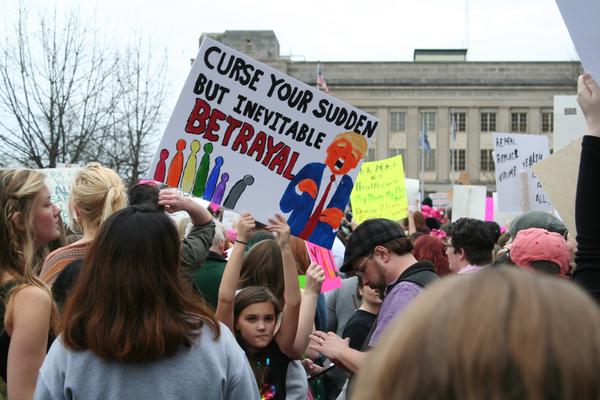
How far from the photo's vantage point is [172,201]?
13.4 feet

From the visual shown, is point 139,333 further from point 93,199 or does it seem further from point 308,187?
point 308,187

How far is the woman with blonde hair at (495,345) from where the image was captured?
1.04 meters

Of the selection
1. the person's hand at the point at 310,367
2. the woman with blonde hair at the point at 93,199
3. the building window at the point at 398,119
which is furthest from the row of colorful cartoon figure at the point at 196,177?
the building window at the point at 398,119

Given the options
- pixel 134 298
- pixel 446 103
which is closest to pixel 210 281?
pixel 134 298

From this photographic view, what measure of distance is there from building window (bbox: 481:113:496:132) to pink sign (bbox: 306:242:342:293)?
194ft

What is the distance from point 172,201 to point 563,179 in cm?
202

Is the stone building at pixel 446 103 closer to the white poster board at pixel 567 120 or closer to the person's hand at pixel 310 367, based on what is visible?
the white poster board at pixel 567 120

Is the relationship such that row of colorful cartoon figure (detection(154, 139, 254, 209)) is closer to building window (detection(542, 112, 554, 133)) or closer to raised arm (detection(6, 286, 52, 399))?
raised arm (detection(6, 286, 52, 399))

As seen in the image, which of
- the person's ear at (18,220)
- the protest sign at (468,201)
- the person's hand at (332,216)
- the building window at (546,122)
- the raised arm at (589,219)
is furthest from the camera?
the building window at (546,122)

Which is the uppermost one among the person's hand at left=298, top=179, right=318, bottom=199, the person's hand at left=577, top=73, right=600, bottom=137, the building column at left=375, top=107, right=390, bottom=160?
the building column at left=375, top=107, right=390, bottom=160

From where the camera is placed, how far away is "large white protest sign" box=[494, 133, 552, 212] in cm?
898

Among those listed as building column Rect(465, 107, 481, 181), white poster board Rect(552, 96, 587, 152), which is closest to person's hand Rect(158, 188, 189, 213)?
white poster board Rect(552, 96, 587, 152)

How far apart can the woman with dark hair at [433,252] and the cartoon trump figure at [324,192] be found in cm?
190

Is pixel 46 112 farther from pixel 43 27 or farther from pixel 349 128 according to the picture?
pixel 349 128
